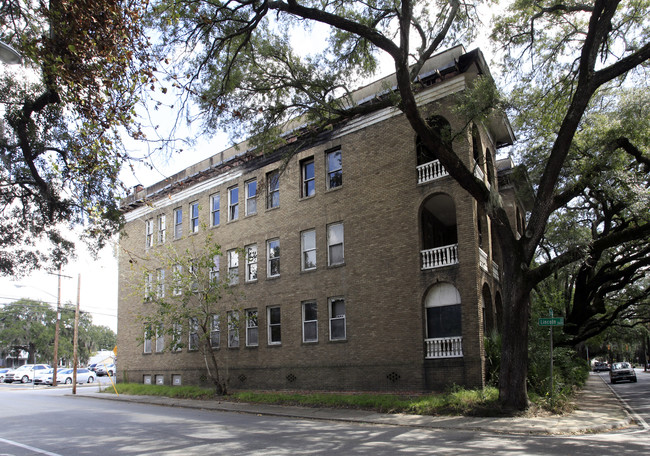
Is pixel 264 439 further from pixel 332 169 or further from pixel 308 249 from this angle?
pixel 332 169

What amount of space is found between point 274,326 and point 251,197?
6846mm

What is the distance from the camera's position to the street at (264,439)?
9.63 meters

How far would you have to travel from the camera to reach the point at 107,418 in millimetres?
15477

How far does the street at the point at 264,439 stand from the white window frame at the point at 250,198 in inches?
513

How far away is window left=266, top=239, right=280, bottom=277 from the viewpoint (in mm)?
24656

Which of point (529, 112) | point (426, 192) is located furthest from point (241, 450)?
point (529, 112)

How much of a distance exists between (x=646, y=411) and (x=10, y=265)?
818 inches

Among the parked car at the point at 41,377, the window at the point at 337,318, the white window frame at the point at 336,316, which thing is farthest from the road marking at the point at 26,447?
the parked car at the point at 41,377

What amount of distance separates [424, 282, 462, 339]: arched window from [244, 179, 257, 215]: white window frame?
10937 millimetres

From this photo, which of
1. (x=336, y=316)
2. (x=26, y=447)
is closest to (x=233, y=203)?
(x=336, y=316)

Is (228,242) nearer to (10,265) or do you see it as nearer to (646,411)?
(10,265)

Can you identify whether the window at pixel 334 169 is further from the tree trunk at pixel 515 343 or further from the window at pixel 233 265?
the tree trunk at pixel 515 343

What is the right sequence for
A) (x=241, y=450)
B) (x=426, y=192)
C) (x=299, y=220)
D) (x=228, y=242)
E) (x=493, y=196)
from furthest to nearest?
(x=228, y=242), (x=299, y=220), (x=426, y=192), (x=493, y=196), (x=241, y=450)

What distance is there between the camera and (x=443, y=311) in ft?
62.4
